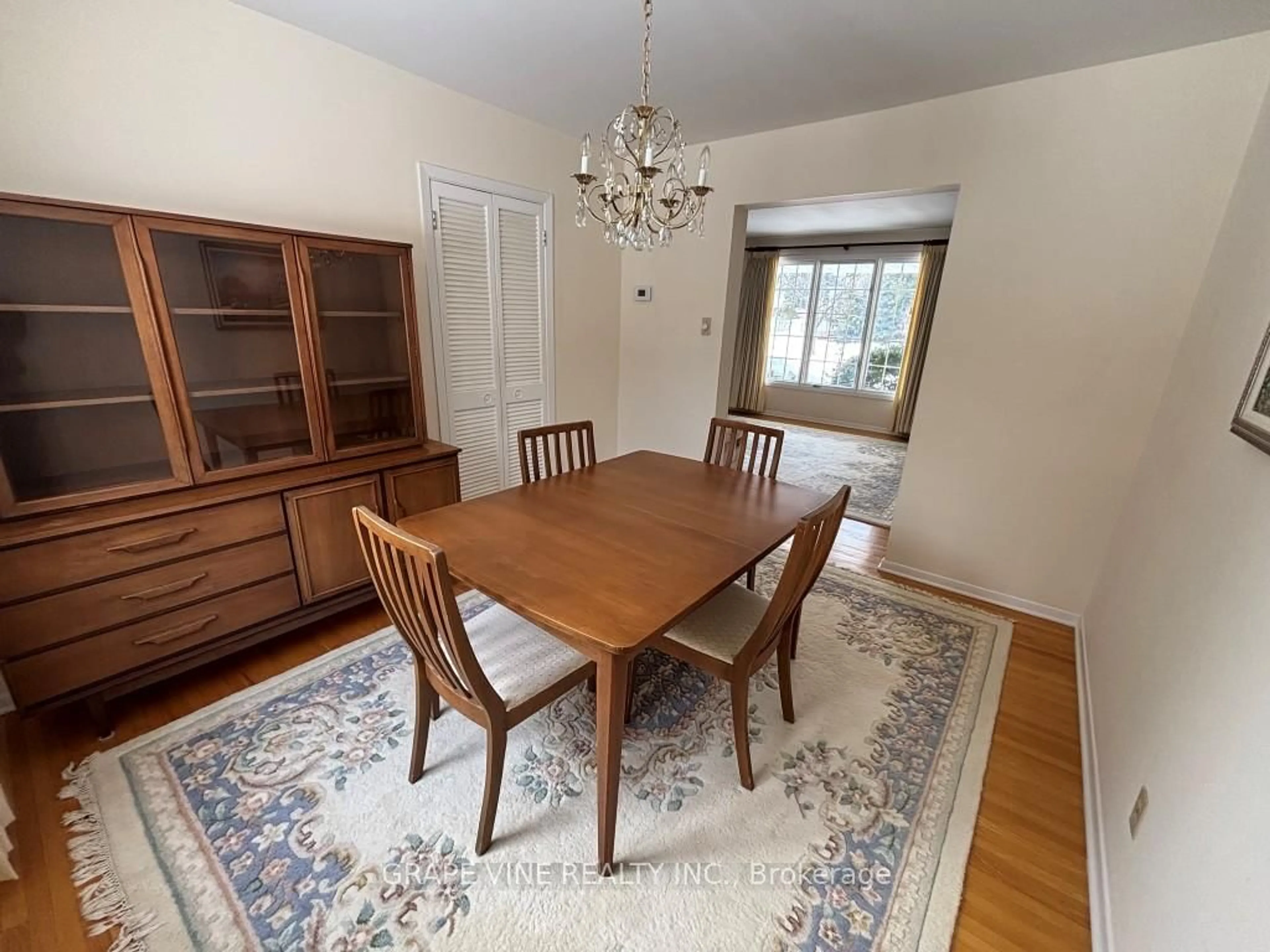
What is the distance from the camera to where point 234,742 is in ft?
5.50

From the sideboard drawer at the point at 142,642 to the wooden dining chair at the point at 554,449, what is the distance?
3.44ft

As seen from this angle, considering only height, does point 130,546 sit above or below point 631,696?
above

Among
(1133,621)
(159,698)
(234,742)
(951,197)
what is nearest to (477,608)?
(234,742)

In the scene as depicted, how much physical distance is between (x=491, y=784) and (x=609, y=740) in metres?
0.37

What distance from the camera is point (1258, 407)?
1182 mm

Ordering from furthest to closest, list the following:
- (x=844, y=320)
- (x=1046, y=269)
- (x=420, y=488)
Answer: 1. (x=844, y=320)
2. (x=420, y=488)
3. (x=1046, y=269)

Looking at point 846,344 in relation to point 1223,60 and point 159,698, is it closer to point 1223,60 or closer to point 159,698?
point 1223,60

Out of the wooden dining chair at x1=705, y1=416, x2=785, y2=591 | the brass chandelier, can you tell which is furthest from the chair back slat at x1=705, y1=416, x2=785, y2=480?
the brass chandelier

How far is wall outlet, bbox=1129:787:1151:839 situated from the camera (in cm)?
120

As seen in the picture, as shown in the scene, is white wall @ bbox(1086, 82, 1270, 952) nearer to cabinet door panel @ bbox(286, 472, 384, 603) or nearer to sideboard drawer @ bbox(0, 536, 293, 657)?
cabinet door panel @ bbox(286, 472, 384, 603)

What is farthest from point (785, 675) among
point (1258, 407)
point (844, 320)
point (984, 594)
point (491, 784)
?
point (844, 320)

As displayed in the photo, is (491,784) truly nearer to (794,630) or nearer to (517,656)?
(517,656)

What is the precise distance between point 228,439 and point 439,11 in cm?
181

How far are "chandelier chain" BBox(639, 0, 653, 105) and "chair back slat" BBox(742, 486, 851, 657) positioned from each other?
1.28 m
